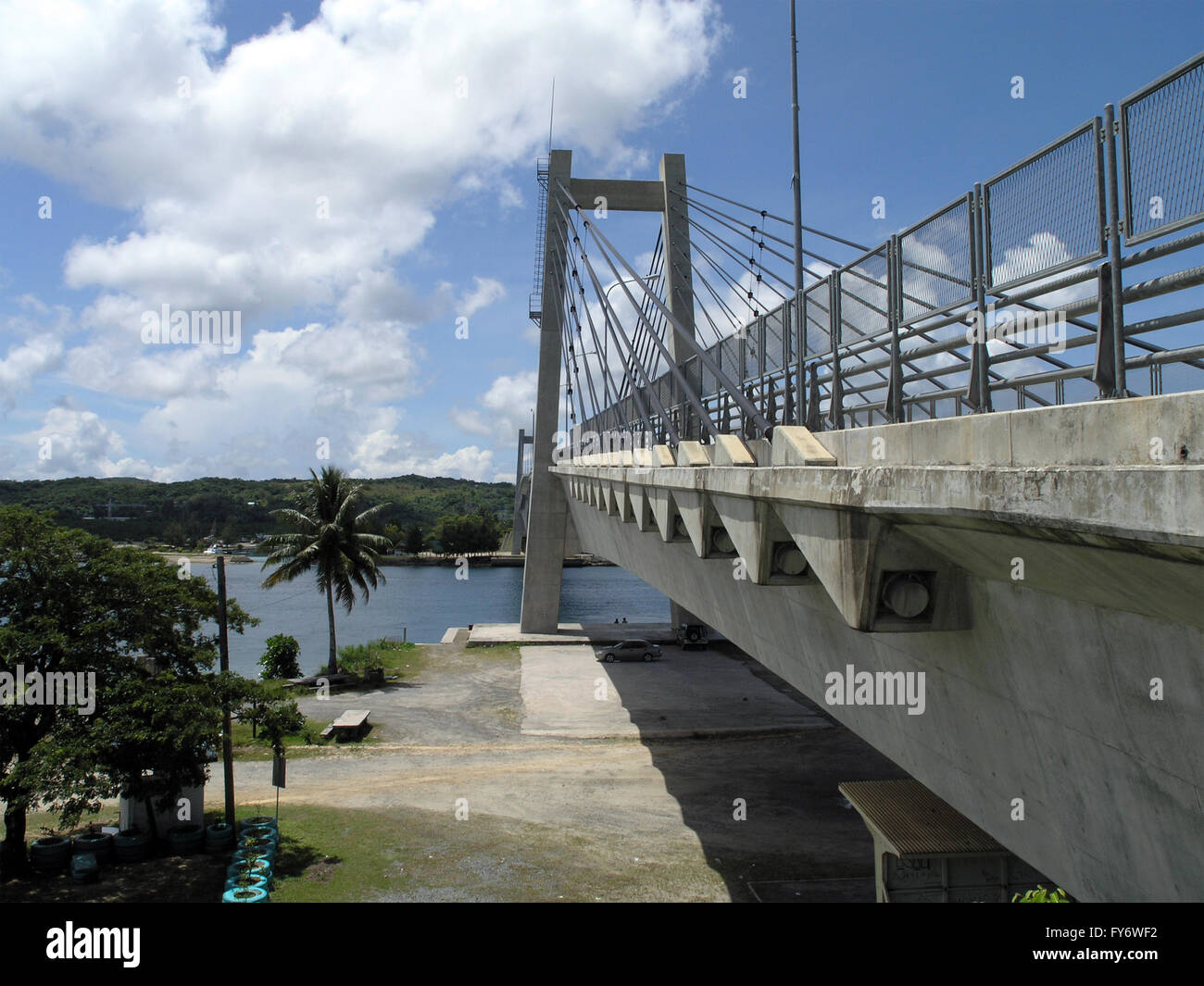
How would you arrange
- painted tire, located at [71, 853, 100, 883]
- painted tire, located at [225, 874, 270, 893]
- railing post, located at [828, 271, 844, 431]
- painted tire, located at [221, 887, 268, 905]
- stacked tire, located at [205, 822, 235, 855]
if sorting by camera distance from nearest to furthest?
railing post, located at [828, 271, 844, 431] → painted tire, located at [221, 887, 268, 905] → painted tire, located at [225, 874, 270, 893] → painted tire, located at [71, 853, 100, 883] → stacked tire, located at [205, 822, 235, 855]

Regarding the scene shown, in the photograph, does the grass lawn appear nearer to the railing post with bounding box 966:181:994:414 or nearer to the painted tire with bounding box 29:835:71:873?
the painted tire with bounding box 29:835:71:873

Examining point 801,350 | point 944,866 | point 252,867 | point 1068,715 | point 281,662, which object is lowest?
point 252,867

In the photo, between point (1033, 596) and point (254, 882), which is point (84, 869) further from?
point (1033, 596)

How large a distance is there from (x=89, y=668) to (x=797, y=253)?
10.7m

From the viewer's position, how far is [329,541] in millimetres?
27922

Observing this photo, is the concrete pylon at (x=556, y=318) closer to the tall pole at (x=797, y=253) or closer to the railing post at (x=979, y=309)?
the tall pole at (x=797, y=253)

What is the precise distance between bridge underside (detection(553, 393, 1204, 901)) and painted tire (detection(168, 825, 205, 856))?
9881 millimetres

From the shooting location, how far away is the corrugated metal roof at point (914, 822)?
883cm

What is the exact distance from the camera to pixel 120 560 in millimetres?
13219

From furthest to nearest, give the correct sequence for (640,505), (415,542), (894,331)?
(415,542)
(640,505)
(894,331)

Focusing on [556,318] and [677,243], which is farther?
[556,318]

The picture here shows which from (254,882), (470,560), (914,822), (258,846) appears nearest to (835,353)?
(914,822)

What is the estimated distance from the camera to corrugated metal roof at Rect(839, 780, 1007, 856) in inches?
348

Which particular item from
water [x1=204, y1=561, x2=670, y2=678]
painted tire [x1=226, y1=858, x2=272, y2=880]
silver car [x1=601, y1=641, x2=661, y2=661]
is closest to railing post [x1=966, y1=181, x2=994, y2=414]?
painted tire [x1=226, y1=858, x2=272, y2=880]
